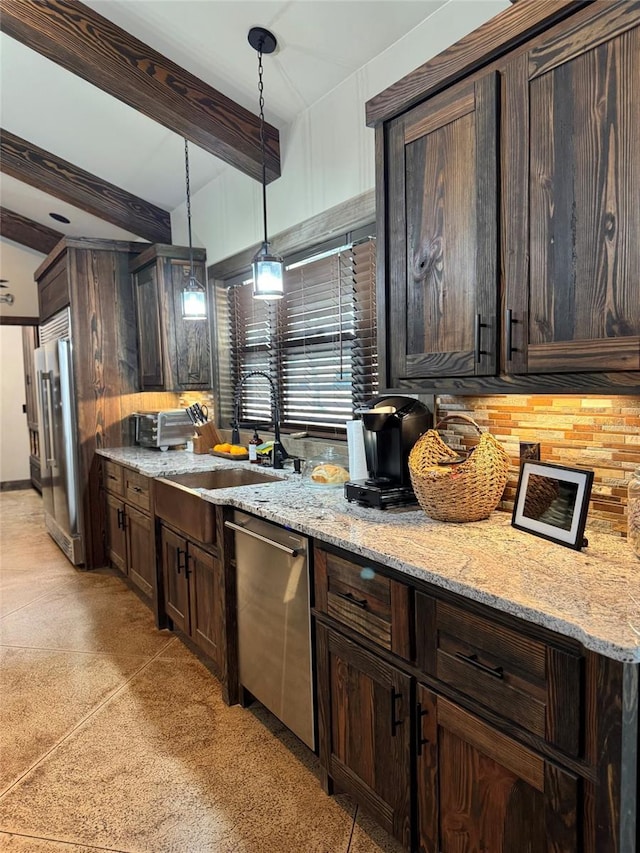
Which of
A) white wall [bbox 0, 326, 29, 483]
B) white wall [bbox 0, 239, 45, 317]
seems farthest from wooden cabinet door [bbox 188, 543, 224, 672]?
white wall [bbox 0, 326, 29, 483]

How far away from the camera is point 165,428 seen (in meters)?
4.20

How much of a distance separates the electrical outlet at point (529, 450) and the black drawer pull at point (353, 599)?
71cm

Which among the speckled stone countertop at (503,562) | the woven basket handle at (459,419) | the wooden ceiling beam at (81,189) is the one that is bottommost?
the speckled stone countertop at (503,562)

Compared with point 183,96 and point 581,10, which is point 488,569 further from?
point 183,96

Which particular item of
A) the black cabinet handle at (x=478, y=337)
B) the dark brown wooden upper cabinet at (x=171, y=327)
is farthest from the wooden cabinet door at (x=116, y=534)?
the black cabinet handle at (x=478, y=337)

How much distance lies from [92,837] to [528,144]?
2.36 m

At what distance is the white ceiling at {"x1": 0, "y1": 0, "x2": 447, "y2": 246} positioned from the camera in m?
2.44

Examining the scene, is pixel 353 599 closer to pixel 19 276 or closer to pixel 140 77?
pixel 140 77

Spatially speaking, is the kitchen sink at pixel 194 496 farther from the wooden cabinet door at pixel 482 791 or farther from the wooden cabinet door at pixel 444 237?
the wooden cabinet door at pixel 482 791

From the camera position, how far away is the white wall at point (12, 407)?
812 centimetres

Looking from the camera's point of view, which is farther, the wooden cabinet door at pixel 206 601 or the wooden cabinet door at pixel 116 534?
the wooden cabinet door at pixel 116 534

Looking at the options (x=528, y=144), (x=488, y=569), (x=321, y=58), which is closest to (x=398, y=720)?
(x=488, y=569)

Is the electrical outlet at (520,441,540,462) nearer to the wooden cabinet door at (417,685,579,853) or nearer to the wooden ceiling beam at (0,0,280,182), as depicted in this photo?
the wooden cabinet door at (417,685,579,853)

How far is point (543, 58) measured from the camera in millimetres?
1451
